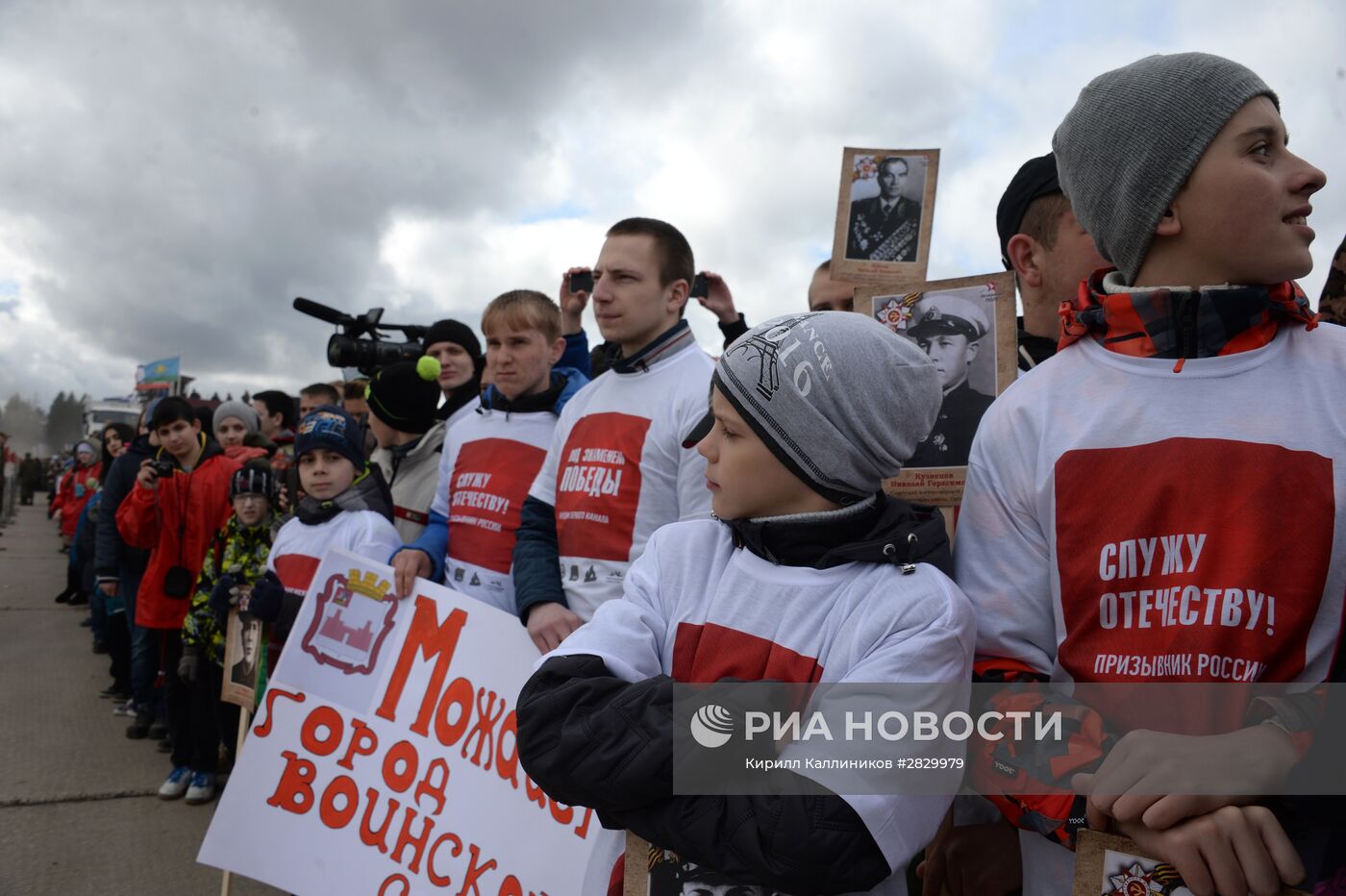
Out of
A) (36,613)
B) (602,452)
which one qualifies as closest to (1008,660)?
(602,452)

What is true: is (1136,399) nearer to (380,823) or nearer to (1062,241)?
(1062,241)

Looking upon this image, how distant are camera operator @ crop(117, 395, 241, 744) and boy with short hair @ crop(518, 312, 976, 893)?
4485 mm

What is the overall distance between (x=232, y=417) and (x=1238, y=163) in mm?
6520

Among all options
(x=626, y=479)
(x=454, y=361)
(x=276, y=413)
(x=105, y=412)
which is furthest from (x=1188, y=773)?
(x=105, y=412)

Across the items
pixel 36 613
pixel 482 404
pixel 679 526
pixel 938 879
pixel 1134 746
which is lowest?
pixel 36 613

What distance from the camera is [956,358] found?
6.11 feet

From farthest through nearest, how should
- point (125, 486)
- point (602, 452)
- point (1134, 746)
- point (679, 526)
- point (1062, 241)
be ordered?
point (125, 486) < point (602, 452) < point (1062, 241) < point (679, 526) < point (1134, 746)

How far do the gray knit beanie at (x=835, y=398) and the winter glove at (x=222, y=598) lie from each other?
10.1 ft

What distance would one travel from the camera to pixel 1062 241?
1.81 m

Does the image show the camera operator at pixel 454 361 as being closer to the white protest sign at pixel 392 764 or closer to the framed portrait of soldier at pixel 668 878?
the white protest sign at pixel 392 764

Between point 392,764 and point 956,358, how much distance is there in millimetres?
1922

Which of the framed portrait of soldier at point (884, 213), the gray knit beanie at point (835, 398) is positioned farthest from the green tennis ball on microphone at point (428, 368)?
the gray knit beanie at point (835, 398)

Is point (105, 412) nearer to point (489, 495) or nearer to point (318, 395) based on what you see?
point (318, 395)

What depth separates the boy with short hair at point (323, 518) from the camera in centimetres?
339
